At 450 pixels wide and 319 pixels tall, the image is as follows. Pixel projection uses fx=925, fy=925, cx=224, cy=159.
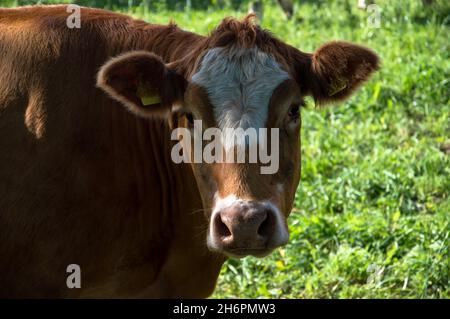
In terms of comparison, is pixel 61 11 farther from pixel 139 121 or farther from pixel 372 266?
pixel 372 266

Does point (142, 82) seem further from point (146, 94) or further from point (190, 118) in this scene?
point (190, 118)

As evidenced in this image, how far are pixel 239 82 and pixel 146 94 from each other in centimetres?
61

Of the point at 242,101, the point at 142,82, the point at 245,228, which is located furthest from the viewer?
the point at 142,82

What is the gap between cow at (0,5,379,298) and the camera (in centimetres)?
495

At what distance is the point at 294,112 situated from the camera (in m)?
5.02

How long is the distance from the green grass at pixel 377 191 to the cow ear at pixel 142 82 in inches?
91.2

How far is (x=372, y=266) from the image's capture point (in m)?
7.09

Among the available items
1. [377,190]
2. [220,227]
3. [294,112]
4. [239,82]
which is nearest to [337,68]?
[294,112]

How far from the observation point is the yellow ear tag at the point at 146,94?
17.0ft

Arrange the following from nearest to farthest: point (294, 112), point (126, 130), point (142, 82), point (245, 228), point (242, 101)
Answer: point (245, 228), point (242, 101), point (294, 112), point (142, 82), point (126, 130)

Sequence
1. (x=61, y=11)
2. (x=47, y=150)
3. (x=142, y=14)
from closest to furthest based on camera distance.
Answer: (x=47, y=150) < (x=61, y=11) < (x=142, y=14)

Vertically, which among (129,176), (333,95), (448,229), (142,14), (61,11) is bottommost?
(448,229)

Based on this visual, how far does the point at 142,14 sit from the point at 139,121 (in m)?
6.76
